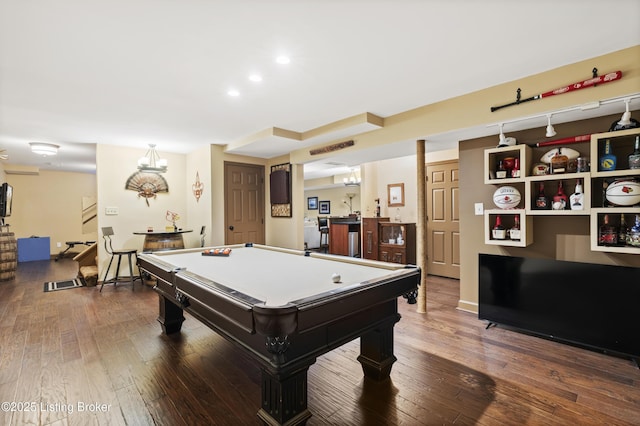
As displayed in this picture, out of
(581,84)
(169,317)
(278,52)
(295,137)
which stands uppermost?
(278,52)

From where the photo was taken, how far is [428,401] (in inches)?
72.2

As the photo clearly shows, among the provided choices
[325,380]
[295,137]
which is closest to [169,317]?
[325,380]

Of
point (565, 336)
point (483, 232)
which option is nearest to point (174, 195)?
point (483, 232)

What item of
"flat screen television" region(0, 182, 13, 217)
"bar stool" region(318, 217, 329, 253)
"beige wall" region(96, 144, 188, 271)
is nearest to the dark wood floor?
"beige wall" region(96, 144, 188, 271)

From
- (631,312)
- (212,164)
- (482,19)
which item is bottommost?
(631,312)

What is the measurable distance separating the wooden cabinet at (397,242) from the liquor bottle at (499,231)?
2.31 m

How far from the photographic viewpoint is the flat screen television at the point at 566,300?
2328 millimetres

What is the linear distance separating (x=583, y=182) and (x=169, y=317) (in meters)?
3.99

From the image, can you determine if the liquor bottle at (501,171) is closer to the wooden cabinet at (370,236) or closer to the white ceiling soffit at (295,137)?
the white ceiling soffit at (295,137)

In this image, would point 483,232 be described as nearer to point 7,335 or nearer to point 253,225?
point 253,225

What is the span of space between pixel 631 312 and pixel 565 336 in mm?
509

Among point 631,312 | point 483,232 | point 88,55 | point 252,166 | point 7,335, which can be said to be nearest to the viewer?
point 88,55

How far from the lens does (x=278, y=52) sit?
2148 millimetres

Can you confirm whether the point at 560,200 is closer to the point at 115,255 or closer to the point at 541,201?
the point at 541,201
